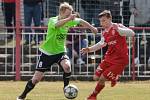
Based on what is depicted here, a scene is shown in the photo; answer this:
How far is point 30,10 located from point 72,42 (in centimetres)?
178

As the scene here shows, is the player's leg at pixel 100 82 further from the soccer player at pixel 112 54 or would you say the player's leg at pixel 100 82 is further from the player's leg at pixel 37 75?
the player's leg at pixel 37 75

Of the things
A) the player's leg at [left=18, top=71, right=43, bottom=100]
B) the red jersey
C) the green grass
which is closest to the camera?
the red jersey

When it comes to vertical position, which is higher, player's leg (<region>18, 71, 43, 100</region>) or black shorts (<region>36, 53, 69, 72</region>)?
black shorts (<region>36, 53, 69, 72</region>)

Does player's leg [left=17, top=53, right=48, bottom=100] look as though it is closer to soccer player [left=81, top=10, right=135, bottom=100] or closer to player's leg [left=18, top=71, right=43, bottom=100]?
player's leg [left=18, top=71, right=43, bottom=100]

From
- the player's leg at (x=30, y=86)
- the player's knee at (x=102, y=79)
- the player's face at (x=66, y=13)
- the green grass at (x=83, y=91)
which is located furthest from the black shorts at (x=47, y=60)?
the player's knee at (x=102, y=79)

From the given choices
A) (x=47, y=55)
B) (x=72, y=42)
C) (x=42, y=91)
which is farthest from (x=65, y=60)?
(x=72, y=42)

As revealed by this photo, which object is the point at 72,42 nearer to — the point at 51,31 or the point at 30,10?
the point at 30,10

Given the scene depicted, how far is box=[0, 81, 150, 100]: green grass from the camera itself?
41.1 ft

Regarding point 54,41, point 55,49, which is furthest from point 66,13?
point 55,49

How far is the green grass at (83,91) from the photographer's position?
493 inches

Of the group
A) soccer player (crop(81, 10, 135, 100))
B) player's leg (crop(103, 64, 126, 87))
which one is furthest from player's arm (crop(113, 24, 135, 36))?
player's leg (crop(103, 64, 126, 87))

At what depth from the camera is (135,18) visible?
18734 millimetres

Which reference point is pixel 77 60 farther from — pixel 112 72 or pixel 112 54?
pixel 112 72

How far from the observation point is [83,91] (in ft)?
46.0
